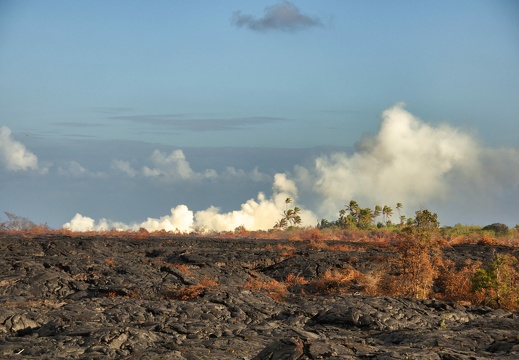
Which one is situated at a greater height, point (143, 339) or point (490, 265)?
point (490, 265)

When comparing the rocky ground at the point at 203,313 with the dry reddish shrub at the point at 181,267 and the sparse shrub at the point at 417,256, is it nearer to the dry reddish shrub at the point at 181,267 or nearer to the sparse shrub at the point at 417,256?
the dry reddish shrub at the point at 181,267

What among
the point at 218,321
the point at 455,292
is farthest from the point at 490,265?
the point at 218,321

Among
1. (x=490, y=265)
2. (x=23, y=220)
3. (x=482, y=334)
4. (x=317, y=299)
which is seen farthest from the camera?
(x=23, y=220)

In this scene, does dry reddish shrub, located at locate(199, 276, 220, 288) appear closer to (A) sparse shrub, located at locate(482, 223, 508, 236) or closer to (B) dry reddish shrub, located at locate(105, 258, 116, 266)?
(B) dry reddish shrub, located at locate(105, 258, 116, 266)

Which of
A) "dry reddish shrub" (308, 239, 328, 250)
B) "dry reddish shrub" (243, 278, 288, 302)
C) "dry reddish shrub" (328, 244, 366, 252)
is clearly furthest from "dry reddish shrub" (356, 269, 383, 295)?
"dry reddish shrub" (308, 239, 328, 250)

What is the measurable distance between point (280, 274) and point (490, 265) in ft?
45.7

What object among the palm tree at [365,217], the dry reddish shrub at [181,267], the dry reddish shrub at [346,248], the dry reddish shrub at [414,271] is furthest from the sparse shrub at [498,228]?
the dry reddish shrub at [181,267]

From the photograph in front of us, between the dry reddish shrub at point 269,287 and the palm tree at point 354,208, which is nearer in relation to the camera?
the dry reddish shrub at point 269,287

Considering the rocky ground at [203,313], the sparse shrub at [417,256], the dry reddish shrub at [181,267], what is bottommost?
the rocky ground at [203,313]

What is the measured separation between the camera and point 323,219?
10412 cm

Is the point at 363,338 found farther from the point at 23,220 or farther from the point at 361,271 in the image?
the point at 23,220

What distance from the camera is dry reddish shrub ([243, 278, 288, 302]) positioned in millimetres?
35500

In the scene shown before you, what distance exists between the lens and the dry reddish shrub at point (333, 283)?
37.7 meters

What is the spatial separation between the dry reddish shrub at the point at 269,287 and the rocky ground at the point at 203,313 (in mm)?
609
